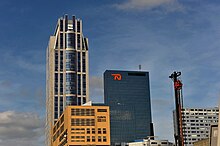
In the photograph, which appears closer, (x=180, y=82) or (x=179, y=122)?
(x=179, y=122)

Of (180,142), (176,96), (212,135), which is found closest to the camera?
(212,135)

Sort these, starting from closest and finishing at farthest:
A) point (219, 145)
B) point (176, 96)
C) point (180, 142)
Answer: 1. point (219, 145)
2. point (180, 142)
3. point (176, 96)

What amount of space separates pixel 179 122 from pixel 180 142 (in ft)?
25.5

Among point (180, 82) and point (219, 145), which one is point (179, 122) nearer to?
point (180, 82)

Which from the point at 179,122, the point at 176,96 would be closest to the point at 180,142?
the point at 179,122

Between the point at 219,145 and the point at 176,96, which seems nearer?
the point at 219,145

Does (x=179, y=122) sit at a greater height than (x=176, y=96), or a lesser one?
lesser

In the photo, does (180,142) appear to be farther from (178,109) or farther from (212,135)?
(212,135)

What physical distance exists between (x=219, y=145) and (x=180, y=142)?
118541 millimetres

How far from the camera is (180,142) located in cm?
14062

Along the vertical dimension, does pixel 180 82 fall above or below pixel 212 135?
above

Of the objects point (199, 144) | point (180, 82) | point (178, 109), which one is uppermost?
point (180, 82)

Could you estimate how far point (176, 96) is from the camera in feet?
508

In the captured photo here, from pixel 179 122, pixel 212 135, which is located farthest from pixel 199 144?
pixel 212 135
